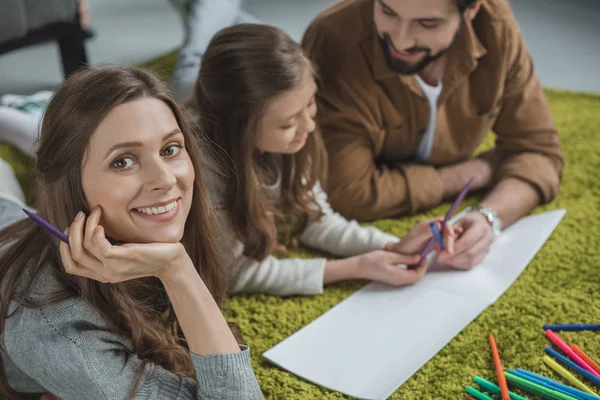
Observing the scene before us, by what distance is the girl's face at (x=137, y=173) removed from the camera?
0.94 m

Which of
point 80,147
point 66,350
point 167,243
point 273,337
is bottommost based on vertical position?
point 273,337

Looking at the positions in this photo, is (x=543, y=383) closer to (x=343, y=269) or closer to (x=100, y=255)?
(x=343, y=269)

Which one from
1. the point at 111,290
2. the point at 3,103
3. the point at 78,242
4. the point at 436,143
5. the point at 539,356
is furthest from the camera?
the point at 3,103

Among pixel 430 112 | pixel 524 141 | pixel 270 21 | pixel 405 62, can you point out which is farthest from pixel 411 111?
pixel 270 21

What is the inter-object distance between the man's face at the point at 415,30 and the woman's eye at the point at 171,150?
633 mm

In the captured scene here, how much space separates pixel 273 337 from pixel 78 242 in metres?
0.54

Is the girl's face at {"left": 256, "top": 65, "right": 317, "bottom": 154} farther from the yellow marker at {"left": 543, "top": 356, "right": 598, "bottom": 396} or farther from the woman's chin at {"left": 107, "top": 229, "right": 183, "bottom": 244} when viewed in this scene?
the yellow marker at {"left": 543, "top": 356, "right": 598, "bottom": 396}

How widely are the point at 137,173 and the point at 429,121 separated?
0.89 metres

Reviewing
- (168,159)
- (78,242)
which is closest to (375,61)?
(168,159)

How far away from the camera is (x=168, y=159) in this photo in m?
0.99

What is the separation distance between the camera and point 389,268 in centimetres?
144

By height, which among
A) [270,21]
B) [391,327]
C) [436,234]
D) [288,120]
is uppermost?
[288,120]

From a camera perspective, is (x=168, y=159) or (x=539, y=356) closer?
(x=168, y=159)

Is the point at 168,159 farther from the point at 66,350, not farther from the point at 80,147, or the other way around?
the point at 66,350
